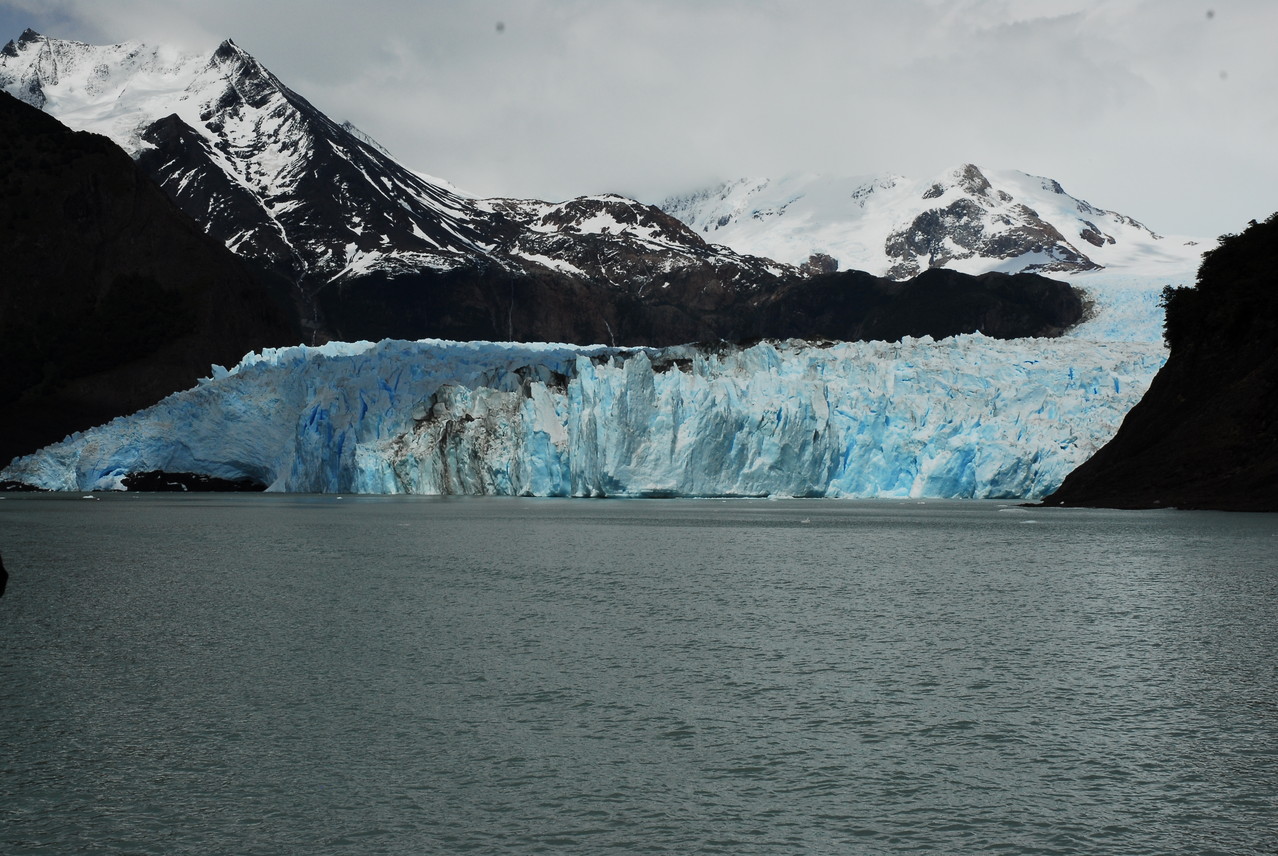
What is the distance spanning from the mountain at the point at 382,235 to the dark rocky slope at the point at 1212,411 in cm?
6688

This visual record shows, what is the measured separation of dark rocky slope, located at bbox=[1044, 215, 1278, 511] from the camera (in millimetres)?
34438

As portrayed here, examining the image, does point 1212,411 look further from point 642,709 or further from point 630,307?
point 630,307

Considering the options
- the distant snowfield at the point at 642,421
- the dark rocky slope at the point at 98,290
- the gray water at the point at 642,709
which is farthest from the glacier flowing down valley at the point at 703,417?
the gray water at the point at 642,709

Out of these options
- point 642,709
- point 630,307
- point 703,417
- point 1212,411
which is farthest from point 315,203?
point 642,709

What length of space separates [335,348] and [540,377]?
1152 centimetres

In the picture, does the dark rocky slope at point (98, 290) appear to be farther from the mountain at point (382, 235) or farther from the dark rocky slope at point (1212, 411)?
the dark rocky slope at point (1212, 411)

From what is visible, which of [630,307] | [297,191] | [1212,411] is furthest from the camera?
[297,191]

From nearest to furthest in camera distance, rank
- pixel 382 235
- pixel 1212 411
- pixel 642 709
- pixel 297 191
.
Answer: pixel 642 709 → pixel 1212 411 → pixel 382 235 → pixel 297 191

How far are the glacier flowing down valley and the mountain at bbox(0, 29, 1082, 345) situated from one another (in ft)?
195

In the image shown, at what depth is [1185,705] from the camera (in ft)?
30.3

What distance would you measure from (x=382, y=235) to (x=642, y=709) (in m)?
141

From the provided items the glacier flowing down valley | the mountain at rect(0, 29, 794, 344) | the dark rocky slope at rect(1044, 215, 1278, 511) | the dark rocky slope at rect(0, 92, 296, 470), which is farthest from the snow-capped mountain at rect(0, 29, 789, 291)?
the dark rocky slope at rect(1044, 215, 1278, 511)

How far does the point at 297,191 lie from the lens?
149m

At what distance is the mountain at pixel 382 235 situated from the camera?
13200cm
